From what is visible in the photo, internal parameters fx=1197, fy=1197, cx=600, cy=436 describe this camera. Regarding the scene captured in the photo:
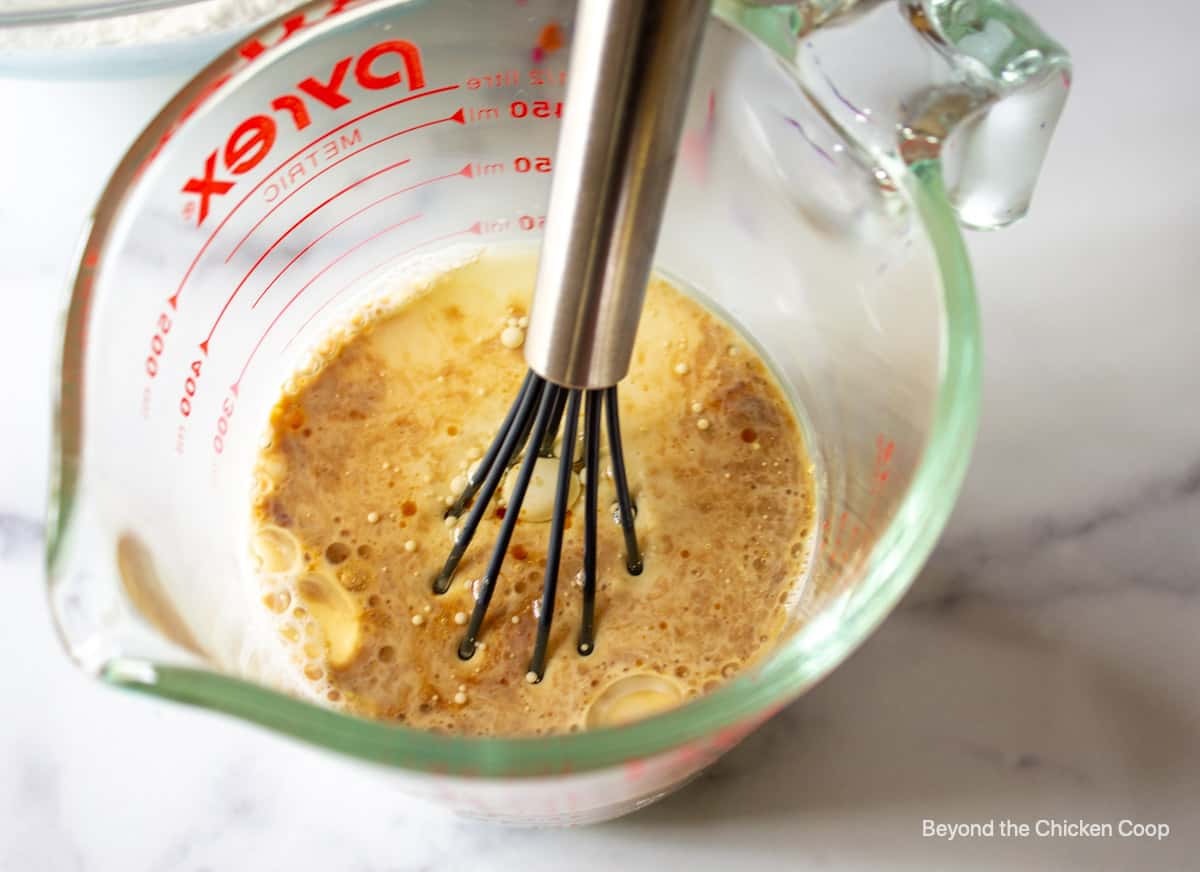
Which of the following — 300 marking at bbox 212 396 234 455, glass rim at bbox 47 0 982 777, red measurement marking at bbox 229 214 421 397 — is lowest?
glass rim at bbox 47 0 982 777

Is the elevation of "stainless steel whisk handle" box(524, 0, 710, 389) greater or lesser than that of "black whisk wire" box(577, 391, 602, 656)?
greater

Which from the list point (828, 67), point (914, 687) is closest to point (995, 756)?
point (914, 687)

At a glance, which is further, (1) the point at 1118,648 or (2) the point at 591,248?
(1) the point at 1118,648

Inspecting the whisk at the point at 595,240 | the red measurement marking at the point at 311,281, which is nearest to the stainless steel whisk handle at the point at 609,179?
the whisk at the point at 595,240

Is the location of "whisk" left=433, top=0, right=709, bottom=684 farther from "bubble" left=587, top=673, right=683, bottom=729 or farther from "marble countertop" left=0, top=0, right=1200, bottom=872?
"marble countertop" left=0, top=0, right=1200, bottom=872

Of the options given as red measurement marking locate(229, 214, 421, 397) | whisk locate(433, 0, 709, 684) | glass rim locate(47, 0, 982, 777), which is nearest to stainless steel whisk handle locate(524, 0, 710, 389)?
whisk locate(433, 0, 709, 684)

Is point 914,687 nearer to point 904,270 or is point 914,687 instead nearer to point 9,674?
point 904,270

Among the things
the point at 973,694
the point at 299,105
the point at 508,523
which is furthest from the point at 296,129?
the point at 973,694
